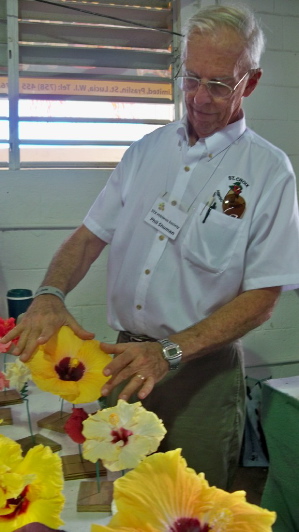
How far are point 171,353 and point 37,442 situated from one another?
1.39ft

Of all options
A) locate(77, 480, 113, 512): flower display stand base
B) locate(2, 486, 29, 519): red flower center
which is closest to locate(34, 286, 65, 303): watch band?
locate(77, 480, 113, 512): flower display stand base

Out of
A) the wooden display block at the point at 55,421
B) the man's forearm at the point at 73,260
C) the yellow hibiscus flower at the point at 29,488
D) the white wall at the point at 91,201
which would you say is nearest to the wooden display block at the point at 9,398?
the wooden display block at the point at 55,421

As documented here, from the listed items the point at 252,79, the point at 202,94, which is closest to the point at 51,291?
the point at 202,94

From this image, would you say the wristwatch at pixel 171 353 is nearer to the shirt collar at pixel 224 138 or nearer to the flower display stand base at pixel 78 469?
the flower display stand base at pixel 78 469

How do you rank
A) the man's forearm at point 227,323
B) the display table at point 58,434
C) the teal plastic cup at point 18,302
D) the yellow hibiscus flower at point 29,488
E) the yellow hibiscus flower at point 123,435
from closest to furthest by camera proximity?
the yellow hibiscus flower at point 29,488, the yellow hibiscus flower at point 123,435, the display table at point 58,434, the man's forearm at point 227,323, the teal plastic cup at point 18,302

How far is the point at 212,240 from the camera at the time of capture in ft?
4.83

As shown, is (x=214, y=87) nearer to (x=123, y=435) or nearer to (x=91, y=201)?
(x=123, y=435)

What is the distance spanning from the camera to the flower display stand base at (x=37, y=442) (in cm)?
127

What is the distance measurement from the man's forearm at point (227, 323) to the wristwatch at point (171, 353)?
1.1 inches

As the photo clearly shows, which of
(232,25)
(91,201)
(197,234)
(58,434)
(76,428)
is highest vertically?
(232,25)

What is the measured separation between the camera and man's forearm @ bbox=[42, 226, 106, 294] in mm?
1423

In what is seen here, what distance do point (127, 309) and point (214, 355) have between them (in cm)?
28

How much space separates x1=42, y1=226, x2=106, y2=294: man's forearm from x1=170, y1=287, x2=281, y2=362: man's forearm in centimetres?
36

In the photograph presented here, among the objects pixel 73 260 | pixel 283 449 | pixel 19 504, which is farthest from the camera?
pixel 283 449
